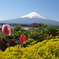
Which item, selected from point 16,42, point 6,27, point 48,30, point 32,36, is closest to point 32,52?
point 6,27

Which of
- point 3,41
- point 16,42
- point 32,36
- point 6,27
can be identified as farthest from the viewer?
point 32,36

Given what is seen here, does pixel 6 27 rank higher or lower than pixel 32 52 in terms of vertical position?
higher

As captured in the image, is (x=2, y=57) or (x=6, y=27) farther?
(x=6, y=27)

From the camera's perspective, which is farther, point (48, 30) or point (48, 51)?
point (48, 30)

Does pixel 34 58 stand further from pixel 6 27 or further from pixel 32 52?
pixel 6 27

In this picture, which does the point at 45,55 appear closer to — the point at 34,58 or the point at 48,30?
the point at 34,58

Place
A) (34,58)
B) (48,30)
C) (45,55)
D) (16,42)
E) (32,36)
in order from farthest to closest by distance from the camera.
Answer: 1. (48,30)
2. (32,36)
3. (16,42)
4. (45,55)
5. (34,58)

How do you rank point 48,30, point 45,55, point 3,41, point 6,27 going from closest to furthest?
point 45,55 → point 6,27 → point 3,41 → point 48,30

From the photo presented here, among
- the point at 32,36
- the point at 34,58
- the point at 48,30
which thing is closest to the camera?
the point at 34,58

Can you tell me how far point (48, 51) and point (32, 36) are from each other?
7.54ft

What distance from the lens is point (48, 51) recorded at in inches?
128

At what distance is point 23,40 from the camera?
4.55 m

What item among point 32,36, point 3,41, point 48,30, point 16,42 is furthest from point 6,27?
point 48,30

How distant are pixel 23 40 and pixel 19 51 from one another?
46.8 inches
